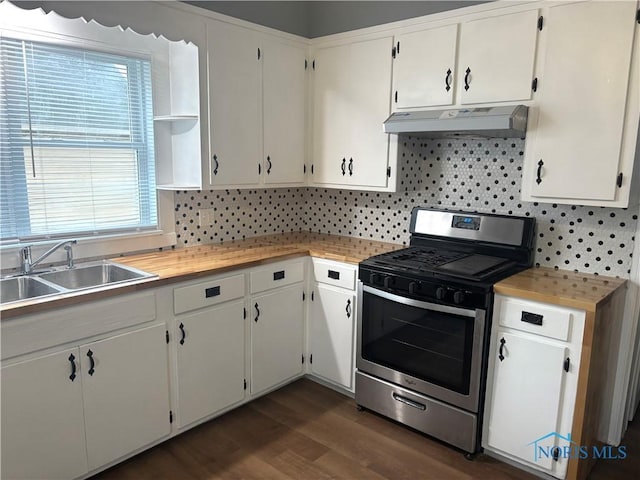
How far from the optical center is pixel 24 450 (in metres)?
1.89

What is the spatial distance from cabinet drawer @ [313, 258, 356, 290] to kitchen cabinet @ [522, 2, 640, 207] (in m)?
1.13

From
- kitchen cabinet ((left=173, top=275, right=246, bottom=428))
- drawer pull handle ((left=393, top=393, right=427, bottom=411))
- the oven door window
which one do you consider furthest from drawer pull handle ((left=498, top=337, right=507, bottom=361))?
kitchen cabinet ((left=173, top=275, right=246, bottom=428))

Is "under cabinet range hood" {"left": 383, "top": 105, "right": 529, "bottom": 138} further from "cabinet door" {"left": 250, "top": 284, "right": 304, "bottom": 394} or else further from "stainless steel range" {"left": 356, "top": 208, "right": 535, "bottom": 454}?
"cabinet door" {"left": 250, "top": 284, "right": 304, "bottom": 394}

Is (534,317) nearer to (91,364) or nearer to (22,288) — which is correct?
(91,364)

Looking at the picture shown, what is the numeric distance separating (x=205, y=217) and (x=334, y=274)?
0.96 metres

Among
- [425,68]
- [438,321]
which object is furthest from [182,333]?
[425,68]

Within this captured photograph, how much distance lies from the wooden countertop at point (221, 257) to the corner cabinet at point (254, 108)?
43cm

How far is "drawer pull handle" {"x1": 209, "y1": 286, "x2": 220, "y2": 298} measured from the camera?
2494 millimetres

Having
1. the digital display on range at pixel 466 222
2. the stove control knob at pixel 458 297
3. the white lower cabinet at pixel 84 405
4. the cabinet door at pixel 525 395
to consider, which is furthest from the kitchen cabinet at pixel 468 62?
the white lower cabinet at pixel 84 405

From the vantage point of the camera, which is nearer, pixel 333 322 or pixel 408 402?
pixel 408 402

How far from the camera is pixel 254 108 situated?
9.86ft

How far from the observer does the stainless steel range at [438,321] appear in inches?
91.4

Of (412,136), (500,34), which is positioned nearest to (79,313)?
(412,136)

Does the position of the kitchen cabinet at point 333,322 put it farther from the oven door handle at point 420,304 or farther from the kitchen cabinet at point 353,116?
the kitchen cabinet at point 353,116
